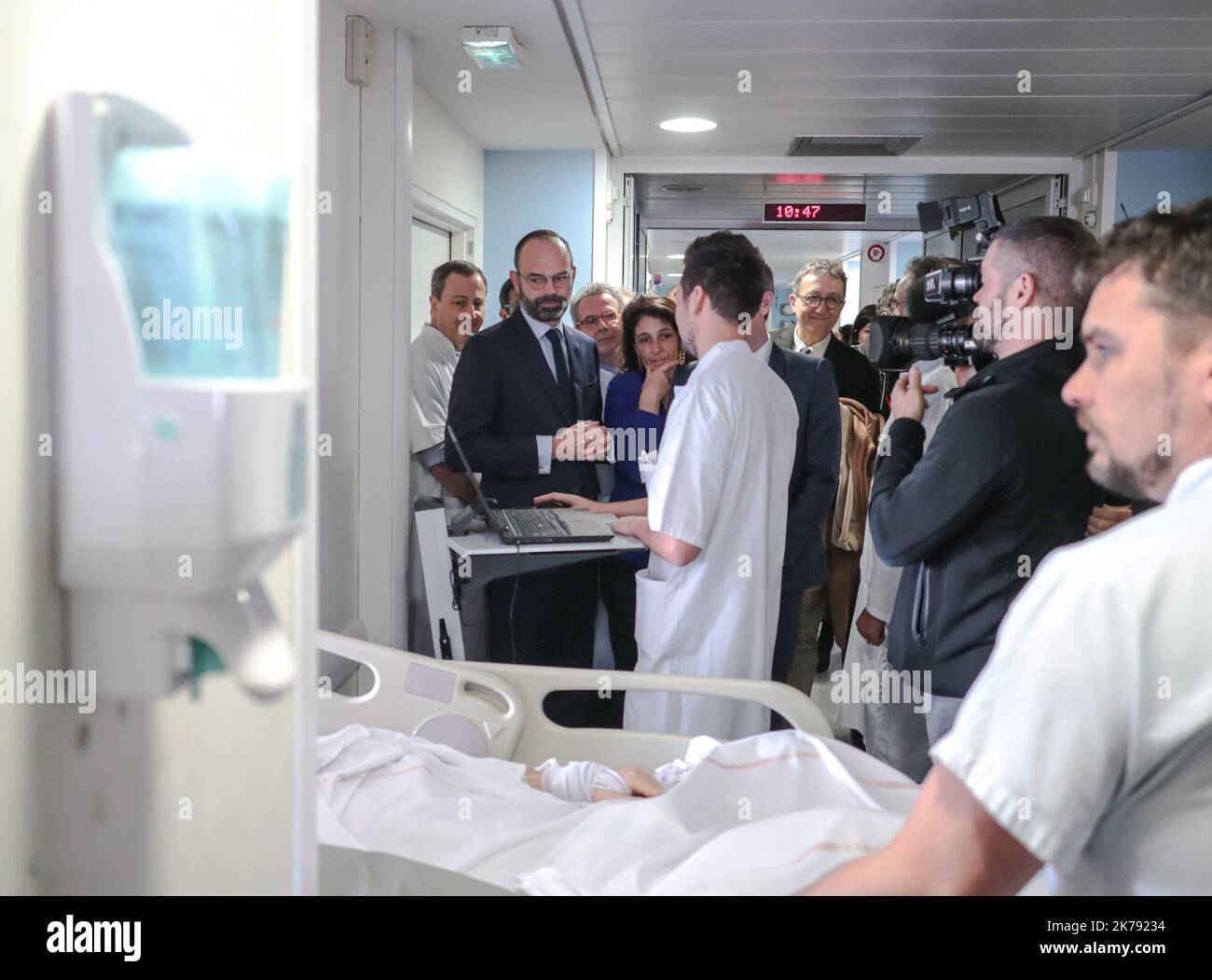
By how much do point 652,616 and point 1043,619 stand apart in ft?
5.11

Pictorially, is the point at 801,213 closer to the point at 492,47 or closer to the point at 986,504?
the point at 492,47

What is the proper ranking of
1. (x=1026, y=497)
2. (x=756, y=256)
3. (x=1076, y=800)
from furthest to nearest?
(x=756, y=256), (x=1026, y=497), (x=1076, y=800)

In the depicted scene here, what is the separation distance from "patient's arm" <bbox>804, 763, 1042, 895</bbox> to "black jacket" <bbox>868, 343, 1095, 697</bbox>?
993 mm

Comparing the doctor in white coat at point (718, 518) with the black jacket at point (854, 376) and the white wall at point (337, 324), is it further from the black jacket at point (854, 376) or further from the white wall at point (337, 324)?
the black jacket at point (854, 376)

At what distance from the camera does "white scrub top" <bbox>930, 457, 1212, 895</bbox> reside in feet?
2.56

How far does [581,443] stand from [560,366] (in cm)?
35

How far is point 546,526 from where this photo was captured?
2.71 m

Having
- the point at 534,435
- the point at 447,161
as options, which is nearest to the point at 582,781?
the point at 534,435

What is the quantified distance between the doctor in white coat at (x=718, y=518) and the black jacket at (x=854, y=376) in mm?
1715

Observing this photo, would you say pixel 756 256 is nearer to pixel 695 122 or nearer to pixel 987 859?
pixel 987 859

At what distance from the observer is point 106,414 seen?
24.1 inches

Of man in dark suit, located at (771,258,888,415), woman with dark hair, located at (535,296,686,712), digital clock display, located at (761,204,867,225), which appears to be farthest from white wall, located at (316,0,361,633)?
digital clock display, located at (761,204,867,225)

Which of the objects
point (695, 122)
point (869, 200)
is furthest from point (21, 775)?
point (869, 200)

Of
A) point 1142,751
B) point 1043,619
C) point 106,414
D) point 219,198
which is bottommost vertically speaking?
point 1142,751
